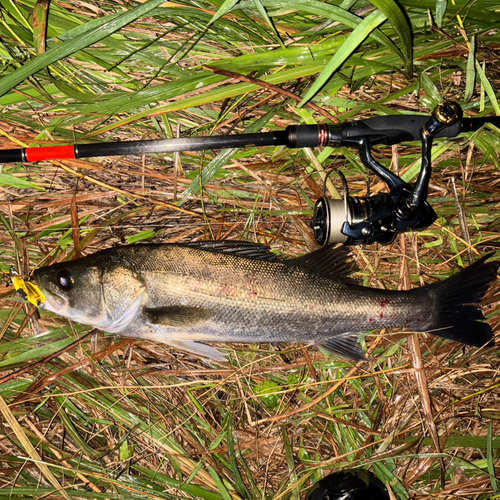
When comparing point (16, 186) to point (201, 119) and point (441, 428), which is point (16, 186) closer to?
point (201, 119)

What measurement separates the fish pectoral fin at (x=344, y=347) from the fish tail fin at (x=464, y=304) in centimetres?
50

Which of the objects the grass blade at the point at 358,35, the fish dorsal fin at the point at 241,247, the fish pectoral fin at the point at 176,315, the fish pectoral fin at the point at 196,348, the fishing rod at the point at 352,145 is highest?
the grass blade at the point at 358,35

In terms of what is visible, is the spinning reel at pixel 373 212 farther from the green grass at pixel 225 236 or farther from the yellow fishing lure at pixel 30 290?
the yellow fishing lure at pixel 30 290

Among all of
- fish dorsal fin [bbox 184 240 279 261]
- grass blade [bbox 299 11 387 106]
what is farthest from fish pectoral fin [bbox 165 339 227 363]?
grass blade [bbox 299 11 387 106]

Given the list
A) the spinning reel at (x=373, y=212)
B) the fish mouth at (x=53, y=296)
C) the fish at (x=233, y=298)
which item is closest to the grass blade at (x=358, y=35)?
the spinning reel at (x=373, y=212)

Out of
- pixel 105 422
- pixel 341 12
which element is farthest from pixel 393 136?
pixel 105 422

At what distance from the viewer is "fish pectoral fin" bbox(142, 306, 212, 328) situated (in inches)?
103

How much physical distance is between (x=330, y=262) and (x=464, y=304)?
0.94 m

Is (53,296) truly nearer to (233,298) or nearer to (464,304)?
(233,298)

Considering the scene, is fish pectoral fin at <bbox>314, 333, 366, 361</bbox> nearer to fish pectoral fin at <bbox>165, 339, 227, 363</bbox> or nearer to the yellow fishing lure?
fish pectoral fin at <bbox>165, 339, 227, 363</bbox>

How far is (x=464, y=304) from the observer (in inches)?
109

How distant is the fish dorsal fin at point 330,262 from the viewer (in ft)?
9.20

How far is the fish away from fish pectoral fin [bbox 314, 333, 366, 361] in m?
0.05

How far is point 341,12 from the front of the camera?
Answer: 2523mm
